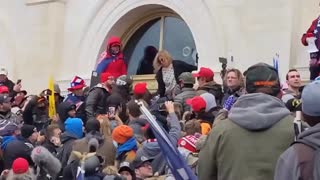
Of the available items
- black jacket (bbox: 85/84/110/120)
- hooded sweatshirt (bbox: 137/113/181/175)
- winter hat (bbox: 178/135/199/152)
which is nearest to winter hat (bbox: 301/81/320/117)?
winter hat (bbox: 178/135/199/152)

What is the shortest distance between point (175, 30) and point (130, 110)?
18.3 ft

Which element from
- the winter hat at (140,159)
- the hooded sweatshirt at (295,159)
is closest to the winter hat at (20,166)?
the winter hat at (140,159)

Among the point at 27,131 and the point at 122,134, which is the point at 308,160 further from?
the point at 27,131

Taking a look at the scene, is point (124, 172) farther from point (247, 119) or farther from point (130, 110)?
point (247, 119)

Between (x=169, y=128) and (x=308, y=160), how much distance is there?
505 centimetres

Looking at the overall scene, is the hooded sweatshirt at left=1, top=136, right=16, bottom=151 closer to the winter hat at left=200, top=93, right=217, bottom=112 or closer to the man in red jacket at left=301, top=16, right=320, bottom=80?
the winter hat at left=200, top=93, right=217, bottom=112

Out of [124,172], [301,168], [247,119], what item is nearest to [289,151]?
[301,168]

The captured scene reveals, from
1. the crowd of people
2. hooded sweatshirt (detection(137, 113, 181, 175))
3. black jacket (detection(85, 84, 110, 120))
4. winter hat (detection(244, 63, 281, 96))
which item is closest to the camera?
the crowd of people

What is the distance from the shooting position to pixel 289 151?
13.5 feet

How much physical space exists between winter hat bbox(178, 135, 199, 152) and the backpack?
3472 mm

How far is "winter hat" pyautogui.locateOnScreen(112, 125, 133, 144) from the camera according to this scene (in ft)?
28.6

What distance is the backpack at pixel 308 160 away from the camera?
401cm

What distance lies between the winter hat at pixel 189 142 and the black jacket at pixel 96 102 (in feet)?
13.1

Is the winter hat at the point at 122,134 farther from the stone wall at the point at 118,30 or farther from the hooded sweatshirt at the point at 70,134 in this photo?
the stone wall at the point at 118,30
